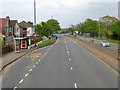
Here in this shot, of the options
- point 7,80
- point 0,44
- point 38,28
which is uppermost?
point 38,28

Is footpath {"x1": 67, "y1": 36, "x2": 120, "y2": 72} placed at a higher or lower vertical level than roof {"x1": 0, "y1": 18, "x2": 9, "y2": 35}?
lower

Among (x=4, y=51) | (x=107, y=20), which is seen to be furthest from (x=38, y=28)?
(x=4, y=51)

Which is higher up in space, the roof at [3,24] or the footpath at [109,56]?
the roof at [3,24]

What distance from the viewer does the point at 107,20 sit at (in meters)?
78.3

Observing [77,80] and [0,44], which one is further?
[0,44]

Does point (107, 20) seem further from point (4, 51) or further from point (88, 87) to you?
point (88, 87)

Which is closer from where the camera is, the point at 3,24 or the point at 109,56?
the point at 109,56

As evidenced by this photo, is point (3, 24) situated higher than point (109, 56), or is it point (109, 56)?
point (3, 24)

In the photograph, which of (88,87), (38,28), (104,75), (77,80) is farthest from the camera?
(38,28)

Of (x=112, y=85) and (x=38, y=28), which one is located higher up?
(x=38, y=28)

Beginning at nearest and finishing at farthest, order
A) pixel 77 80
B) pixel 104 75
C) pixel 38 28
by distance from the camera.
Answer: pixel 77 80 < pixel 104 75 < pixel 38 28

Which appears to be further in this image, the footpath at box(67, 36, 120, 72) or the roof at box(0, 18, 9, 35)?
the roof at box(0, 18, 9, 35)

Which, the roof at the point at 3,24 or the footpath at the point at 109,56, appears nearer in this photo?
the footpath at the point at 109,56

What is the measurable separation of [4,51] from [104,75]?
59.8 feet
